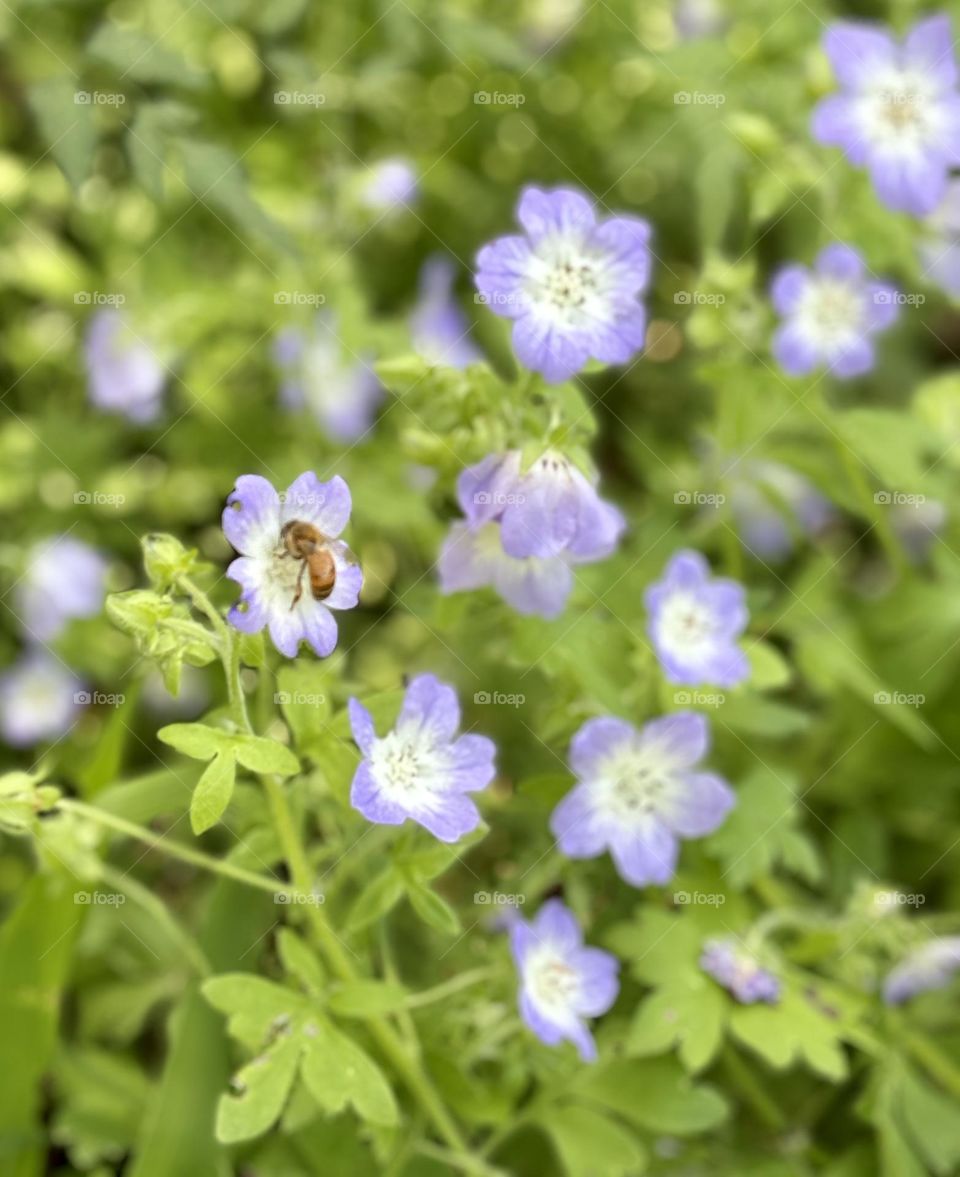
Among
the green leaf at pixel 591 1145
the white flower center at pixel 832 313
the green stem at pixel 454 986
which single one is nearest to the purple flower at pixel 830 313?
the white flower center at pixel 832 313

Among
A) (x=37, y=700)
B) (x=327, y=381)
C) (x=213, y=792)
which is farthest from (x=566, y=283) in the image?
(x=37, y=700)

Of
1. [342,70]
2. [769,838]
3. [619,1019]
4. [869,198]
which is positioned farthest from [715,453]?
[342,70]

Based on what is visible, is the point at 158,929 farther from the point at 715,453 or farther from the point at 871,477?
the point at 871,477

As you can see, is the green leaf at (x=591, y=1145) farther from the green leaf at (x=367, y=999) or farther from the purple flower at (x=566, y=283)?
the purple flower at (x=566, y=283)

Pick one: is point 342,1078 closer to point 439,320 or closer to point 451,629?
point 451,629

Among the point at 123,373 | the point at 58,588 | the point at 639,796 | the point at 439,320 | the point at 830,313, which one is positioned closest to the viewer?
the point at 639,796
